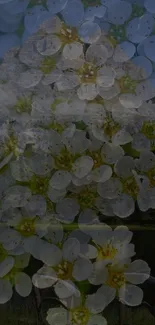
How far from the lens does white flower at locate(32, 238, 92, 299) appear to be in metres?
1.10

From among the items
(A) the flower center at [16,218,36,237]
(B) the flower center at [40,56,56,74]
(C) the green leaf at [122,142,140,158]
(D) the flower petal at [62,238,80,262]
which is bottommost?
(D) the flower petal at [62,238,80,262]

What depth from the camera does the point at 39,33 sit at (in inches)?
45.6

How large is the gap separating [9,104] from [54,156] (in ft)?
0.48

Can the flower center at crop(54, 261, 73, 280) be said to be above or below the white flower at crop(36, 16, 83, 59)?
below

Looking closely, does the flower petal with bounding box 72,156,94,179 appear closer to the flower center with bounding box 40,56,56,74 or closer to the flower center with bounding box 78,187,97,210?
the flower center with bounding box 78,187,97,210

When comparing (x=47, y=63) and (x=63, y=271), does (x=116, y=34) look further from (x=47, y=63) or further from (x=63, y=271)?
(x=63, y=271)

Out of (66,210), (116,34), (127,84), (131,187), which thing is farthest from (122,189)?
(116,34)

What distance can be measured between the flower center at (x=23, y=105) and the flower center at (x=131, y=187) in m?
0.26

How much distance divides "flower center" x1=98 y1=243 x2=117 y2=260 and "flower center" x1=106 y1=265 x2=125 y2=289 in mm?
22

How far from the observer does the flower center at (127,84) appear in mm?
1136

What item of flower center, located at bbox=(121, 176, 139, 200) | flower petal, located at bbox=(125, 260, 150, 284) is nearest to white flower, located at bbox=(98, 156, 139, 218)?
flower center, located at bbox=(121, 176, 139, 200)

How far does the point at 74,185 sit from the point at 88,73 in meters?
0.25

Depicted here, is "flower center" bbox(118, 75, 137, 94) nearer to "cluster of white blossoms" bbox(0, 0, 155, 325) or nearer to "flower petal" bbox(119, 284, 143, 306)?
"cluster of white blossoms" bbox(0, 0, 155, 325)

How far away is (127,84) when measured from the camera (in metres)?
1.14
